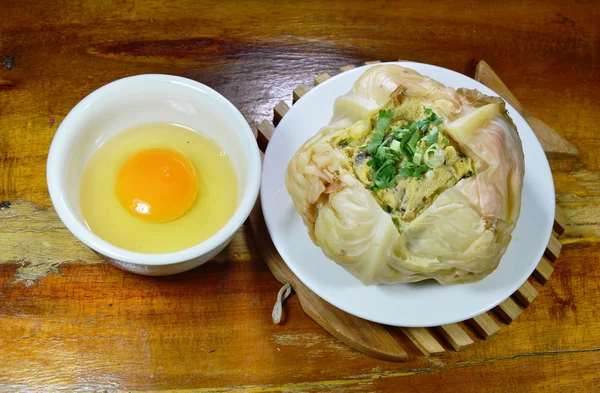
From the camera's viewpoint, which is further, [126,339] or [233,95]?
[233,95]

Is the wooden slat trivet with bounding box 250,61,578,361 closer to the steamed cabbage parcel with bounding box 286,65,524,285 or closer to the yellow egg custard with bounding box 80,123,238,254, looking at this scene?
the yellow egg custard with bounding box 80,123,238,254

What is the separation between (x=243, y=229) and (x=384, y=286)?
2.46 ft

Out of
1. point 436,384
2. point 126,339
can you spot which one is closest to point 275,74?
point 126,339

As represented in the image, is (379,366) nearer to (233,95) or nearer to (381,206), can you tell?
(381,206)

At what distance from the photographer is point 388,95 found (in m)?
2.56

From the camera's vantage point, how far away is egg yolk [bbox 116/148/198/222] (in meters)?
2.77

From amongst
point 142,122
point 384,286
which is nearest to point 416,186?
point 384,286

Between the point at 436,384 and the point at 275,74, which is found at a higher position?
the point at 275,74

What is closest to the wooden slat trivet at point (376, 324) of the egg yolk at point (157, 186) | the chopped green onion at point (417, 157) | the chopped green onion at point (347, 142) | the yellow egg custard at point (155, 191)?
the yellow egg custard at point (155, 191)

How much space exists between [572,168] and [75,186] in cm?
238

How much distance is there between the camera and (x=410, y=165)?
242cm

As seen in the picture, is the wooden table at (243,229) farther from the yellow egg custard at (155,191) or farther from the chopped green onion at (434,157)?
the chopped green onion at (434,157)

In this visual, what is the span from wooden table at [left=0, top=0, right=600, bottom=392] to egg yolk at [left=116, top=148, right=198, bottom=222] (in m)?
0.34

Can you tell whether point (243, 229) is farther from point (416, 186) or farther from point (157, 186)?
point (416, 186)
